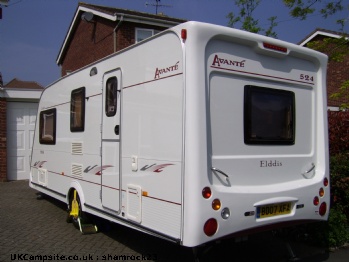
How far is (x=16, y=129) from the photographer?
1142 centimetres

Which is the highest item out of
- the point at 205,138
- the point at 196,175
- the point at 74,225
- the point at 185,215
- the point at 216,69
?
the point at 216,69

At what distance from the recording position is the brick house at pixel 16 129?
A: 36.5 feet

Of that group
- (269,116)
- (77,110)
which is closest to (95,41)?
(77,110)

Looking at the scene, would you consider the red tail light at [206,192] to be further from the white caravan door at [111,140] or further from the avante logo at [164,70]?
the white caravan door at [111,140]

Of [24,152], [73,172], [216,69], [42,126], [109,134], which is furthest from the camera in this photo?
[24,152]

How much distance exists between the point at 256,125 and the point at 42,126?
516 centimetres

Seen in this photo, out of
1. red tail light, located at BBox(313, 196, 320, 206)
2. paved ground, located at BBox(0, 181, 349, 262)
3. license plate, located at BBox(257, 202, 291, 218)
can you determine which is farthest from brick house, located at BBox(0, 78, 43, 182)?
red tail light, located at BBox(313, 196, 320, 206)

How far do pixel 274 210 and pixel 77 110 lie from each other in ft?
11.6

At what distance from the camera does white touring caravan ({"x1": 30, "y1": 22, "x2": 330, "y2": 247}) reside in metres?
3.71

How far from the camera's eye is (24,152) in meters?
11.5

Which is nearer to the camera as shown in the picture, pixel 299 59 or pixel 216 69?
pixel 216 69

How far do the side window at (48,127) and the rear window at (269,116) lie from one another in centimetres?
424

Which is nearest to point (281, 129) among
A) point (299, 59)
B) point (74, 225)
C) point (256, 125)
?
point (256, 125)

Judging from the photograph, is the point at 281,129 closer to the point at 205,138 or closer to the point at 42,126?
the point at 205,138
